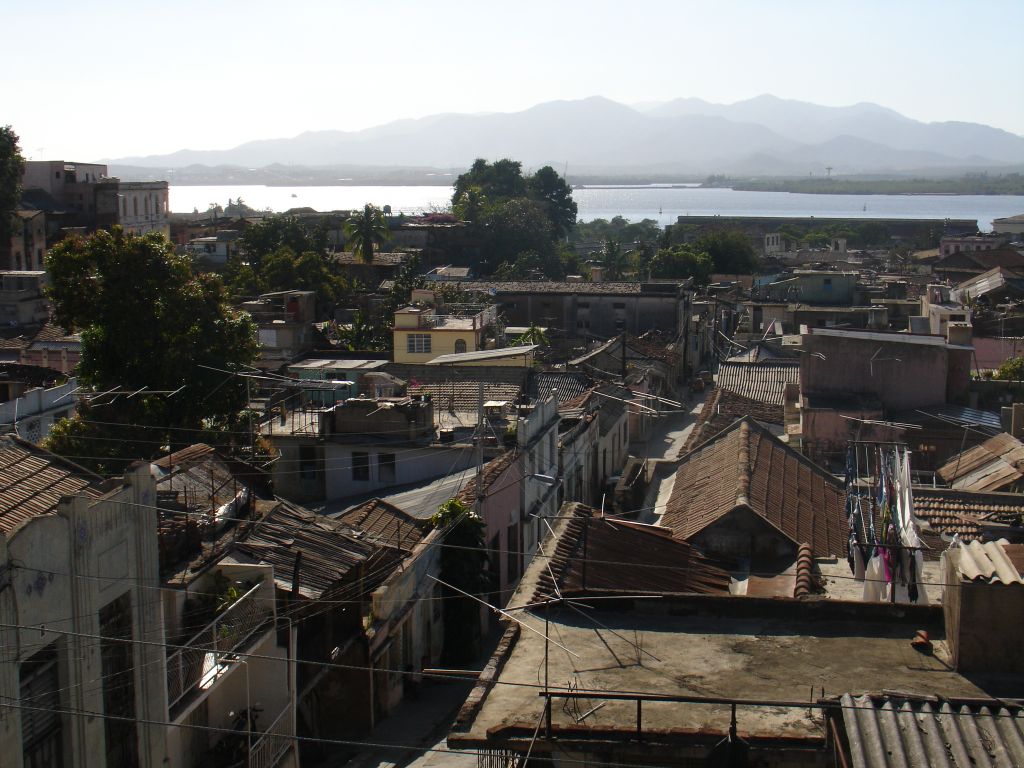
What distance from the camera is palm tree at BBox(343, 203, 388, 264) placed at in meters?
59.0

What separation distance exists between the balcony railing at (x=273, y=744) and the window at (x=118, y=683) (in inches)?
49.1

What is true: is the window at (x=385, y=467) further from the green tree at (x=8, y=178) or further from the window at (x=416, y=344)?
the green tree at (x=8, y=178)

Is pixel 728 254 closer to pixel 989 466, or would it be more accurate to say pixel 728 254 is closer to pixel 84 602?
pixel 989 466

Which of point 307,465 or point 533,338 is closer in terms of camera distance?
point 307,465

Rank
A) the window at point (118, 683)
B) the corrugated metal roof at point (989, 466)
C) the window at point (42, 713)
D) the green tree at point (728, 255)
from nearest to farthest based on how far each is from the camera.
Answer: the window at point (42, 713)
the window at point (118, 683)
the corrugated metal roof at point (989, 466)
the green tree at point (728, 255)

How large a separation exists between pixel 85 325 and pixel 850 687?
1904 centimetres

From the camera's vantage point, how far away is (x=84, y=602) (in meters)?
10.2

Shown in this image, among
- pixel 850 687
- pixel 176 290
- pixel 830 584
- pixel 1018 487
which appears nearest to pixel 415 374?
pixel 176 290

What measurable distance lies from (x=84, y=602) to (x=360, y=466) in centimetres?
1128

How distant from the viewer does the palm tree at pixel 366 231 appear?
5900 cm

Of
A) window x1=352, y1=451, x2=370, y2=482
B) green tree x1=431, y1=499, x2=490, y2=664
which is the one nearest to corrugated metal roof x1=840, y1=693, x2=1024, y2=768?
green tree x1=431, y1=499, x2=490, y2=664

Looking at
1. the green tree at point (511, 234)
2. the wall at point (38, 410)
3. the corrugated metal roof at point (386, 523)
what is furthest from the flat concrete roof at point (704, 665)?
the green tree at point (511, 234)

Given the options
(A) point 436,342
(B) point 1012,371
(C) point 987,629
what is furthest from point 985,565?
(A) point 436,342

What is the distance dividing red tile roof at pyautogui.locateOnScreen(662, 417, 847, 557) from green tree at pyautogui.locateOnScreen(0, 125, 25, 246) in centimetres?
3820
